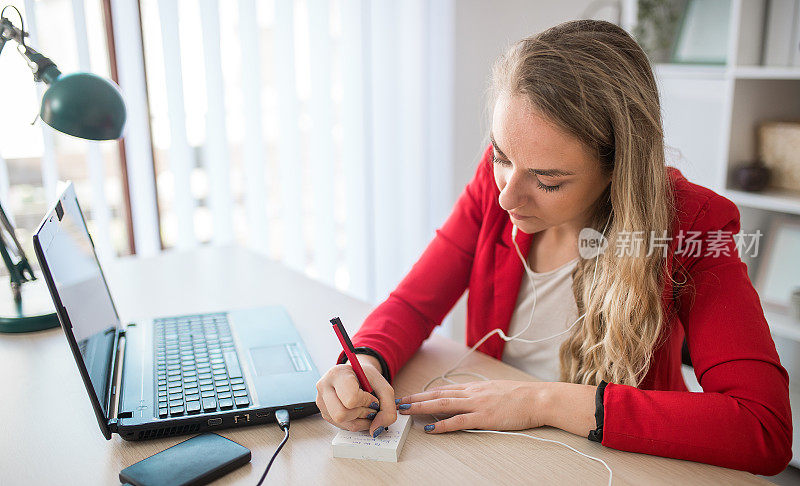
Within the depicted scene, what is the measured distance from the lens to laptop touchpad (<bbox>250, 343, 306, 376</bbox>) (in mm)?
999

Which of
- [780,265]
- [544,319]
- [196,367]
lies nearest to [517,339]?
[544,319]

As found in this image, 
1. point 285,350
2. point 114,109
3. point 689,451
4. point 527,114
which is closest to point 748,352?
point 689,451

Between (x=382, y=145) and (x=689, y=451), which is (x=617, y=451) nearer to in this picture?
(x=689, y=451)

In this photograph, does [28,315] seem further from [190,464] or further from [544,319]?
[544,319]

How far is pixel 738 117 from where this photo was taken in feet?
5.88

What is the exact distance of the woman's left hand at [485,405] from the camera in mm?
868

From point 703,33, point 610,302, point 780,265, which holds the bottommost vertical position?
point 780,265

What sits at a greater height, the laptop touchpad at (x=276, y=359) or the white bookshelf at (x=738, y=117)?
the white bookshelf at (x=738, y=117)

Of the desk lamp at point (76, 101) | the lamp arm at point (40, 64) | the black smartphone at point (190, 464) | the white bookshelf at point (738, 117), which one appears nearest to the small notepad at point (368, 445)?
the black smartphone at point (190, 464)

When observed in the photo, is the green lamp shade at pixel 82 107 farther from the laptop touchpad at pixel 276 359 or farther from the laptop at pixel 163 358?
the laptop touchpad at pixel 276 359

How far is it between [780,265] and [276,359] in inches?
58.3

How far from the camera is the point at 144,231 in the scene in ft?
6.38

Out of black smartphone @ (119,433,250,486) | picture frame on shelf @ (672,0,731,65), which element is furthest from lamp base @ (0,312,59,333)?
picture frame on shelf @ (672,0,731,65)

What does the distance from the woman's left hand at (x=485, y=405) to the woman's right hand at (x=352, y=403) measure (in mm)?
37
